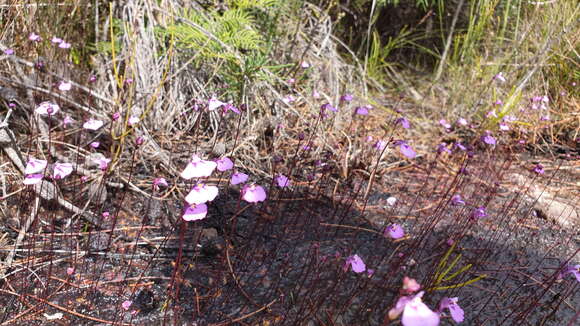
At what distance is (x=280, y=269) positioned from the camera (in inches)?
72.0

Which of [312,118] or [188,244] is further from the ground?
[312,118]

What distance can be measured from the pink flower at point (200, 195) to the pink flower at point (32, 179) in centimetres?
71

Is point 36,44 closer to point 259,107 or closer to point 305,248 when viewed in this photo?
point 259,107

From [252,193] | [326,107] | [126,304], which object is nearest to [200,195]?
[252,193]

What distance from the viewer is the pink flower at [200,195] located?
1.23 m

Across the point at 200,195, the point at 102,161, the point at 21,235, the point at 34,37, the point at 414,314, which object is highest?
the point at 414,314

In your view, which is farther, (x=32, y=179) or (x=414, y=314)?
(x=32, y=179)

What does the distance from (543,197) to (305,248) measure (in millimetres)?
1763

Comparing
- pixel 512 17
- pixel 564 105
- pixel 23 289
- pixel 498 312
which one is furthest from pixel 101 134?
pixel 512 17

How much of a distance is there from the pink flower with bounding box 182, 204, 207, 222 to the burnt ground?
0.25 ft

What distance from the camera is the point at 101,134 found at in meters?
2.52

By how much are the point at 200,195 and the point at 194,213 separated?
0.19ft

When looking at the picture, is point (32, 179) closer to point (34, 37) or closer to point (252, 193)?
point (252, 193)

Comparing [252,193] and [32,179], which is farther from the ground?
[252,193]
